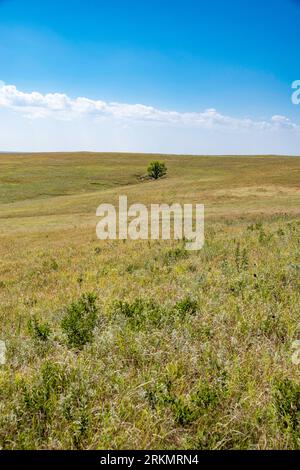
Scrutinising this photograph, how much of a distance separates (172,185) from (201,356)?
59.6 m

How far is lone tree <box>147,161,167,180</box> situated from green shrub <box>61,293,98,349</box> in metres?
93.8

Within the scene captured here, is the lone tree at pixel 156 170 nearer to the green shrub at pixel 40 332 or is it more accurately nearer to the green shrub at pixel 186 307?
the green shrub at pixel 186 307

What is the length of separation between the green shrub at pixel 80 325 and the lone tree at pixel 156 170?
93824 millimetres

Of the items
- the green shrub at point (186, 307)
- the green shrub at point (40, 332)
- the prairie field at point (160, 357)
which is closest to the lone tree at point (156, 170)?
the prairie field at point (160, 357)

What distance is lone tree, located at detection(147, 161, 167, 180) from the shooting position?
99250 mm

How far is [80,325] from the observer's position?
6.20m

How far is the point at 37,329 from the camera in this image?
624cm

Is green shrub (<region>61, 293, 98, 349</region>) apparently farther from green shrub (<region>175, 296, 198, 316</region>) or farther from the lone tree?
the lone tree

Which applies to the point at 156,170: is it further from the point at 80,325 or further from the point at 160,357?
the point at 160,357

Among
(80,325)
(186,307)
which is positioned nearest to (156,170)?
(186,307)

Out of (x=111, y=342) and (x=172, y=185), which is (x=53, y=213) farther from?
(x=111, y=342)

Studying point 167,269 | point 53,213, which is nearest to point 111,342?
point 167,269

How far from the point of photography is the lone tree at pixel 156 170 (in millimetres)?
99250
